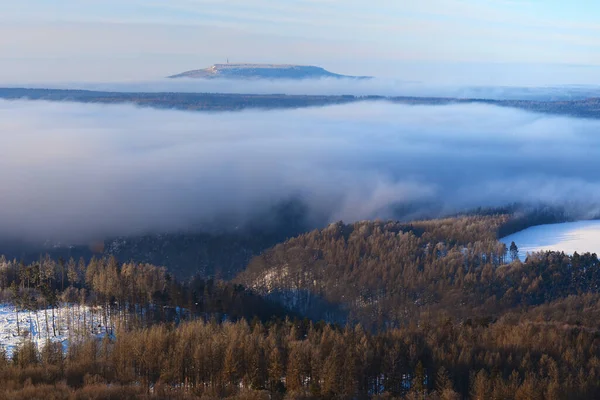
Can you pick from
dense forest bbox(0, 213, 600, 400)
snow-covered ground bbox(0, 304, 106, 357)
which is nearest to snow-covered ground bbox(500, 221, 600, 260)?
dense forest bbox(0, 213, 600, 400)

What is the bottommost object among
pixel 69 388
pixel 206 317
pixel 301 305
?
pixel 301 305

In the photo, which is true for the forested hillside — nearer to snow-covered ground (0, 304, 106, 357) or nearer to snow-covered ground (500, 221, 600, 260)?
snow-covered ground (500, 221, 600, 260)

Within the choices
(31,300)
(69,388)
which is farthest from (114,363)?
(31,300)

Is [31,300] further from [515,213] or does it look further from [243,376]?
[515,213]

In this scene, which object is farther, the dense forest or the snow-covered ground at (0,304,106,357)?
the snow-covered ground at (0,304,106,357)

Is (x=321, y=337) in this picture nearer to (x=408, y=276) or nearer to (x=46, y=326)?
(x=46, y=326)
